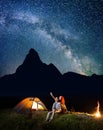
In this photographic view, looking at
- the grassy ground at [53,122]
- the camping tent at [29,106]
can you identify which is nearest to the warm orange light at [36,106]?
the camping tent at [29,106]

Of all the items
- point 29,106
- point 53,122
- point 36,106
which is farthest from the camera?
point 36,106

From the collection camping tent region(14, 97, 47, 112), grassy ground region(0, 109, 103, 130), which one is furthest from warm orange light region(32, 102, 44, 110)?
grassy ground region(0, 109, 103, 130)

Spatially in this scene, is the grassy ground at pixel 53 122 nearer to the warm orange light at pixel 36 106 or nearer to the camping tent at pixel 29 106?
the camping tent at pixel 29 106

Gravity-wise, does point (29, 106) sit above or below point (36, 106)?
below

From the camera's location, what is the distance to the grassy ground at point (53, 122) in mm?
17439

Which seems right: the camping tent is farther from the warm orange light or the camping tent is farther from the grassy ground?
the grassy ground

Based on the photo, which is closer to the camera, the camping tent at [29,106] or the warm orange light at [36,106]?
Answer: the camping tent at [29,106]

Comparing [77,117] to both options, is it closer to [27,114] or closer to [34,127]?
[34,127]

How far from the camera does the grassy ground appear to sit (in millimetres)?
17439

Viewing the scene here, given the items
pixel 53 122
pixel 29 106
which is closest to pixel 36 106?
pixel 29 106

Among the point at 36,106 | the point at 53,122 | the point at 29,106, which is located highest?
the point at 36,106

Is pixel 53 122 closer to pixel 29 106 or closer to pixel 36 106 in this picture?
pixel 29 106

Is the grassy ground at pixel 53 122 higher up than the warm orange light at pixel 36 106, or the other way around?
the warm orange light at pixel 36 106

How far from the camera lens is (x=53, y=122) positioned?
18844 millimetres
